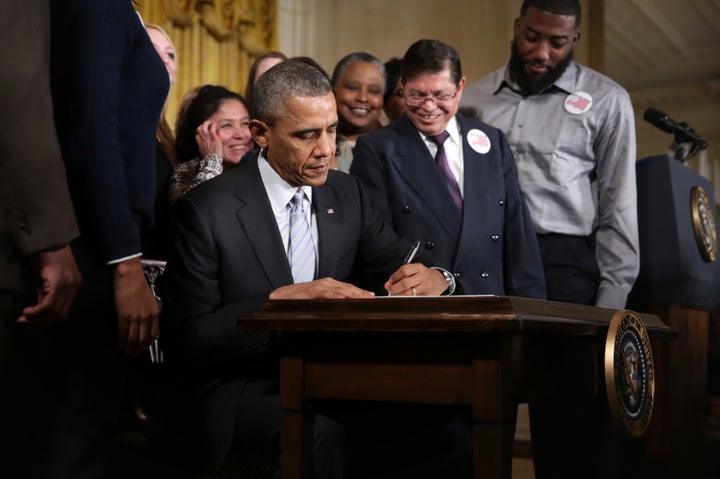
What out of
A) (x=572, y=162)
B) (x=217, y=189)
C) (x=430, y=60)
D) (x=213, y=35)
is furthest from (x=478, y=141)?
(x=213, y=35)

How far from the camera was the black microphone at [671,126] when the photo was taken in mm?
3096

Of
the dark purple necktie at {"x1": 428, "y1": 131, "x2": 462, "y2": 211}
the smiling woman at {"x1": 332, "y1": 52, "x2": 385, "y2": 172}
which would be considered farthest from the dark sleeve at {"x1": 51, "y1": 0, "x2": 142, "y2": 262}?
the smiling woman at {"x1": 332, "y1": 52, "x2": 385, "y2": 172}

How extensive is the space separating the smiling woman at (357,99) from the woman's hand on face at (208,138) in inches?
17.7

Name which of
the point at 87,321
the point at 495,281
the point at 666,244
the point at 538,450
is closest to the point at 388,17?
the point at 666,244

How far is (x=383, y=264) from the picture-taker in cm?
223

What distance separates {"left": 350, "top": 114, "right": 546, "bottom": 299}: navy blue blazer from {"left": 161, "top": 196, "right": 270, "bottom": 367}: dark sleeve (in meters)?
0.68

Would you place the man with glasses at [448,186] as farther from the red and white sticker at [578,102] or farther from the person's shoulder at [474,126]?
the red and white sticker at [578,102]

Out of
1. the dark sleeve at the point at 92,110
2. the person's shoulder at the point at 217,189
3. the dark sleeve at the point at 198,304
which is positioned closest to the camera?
the dark sleeve at the point at 92,110

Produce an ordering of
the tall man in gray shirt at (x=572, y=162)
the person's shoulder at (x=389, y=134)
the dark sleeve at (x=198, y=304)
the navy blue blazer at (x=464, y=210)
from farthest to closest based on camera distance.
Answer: the tall man in gray shirt at (x=572, y=162), the person's shoulder at (x=389, y=134), the navy blue blazer at (x=464, y=210), the dark sleeve at (x=198, y=304)

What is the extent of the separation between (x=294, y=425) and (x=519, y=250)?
1.24 meters

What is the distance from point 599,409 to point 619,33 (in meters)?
9.76

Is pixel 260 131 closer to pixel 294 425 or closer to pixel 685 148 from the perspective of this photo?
pixel 294 425

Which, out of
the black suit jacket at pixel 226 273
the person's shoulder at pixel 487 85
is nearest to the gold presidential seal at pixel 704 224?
the person's shoulder at pixel 487 85

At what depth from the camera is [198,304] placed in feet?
6.26
